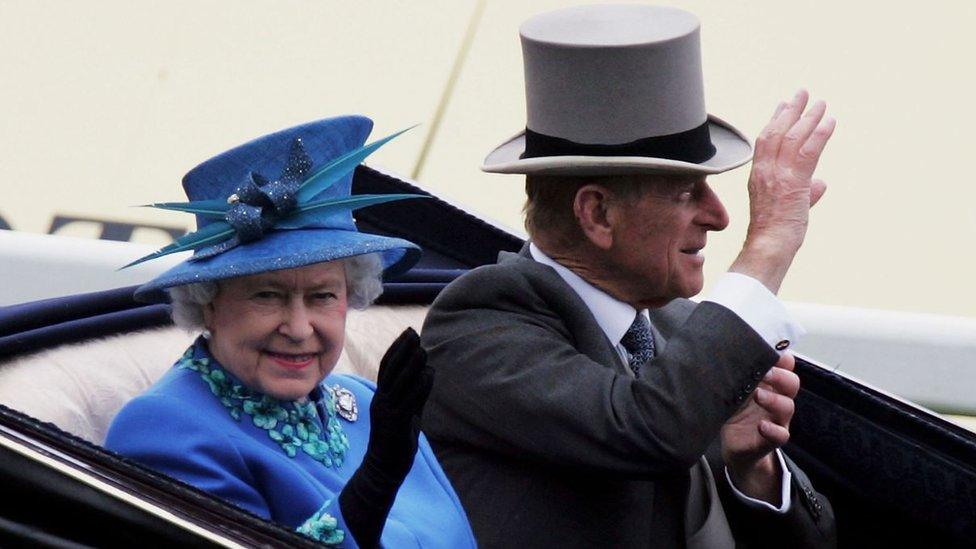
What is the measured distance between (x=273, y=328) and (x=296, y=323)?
0.09 feet

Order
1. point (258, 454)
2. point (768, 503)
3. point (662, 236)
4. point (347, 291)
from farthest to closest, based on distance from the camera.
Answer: point (768, 503) < point (662, 236) < point (347, 291) < point (258, 454)

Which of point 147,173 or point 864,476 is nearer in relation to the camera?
point 864,476

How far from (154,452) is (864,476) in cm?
116

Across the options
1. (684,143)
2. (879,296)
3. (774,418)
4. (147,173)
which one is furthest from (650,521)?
(147,173)

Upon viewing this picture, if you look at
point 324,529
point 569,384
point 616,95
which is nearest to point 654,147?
point 616,95

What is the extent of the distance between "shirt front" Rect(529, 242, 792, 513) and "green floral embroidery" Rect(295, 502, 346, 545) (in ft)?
1.79

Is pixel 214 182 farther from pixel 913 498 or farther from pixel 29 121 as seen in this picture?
pixel 29 121

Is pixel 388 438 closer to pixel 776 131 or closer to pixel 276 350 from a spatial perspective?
pixel 276 350

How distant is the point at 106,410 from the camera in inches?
79.4

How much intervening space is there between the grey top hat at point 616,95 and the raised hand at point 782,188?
0.06 meters

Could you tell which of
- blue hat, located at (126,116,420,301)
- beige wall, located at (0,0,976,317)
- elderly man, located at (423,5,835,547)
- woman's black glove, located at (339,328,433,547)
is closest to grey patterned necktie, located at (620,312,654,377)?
elderly man, located at (423,5,835,547)

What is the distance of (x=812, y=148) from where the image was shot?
1.96m

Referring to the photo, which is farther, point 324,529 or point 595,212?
point 595,212

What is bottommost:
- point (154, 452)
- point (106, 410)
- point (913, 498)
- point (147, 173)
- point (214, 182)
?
point (147, 173)
